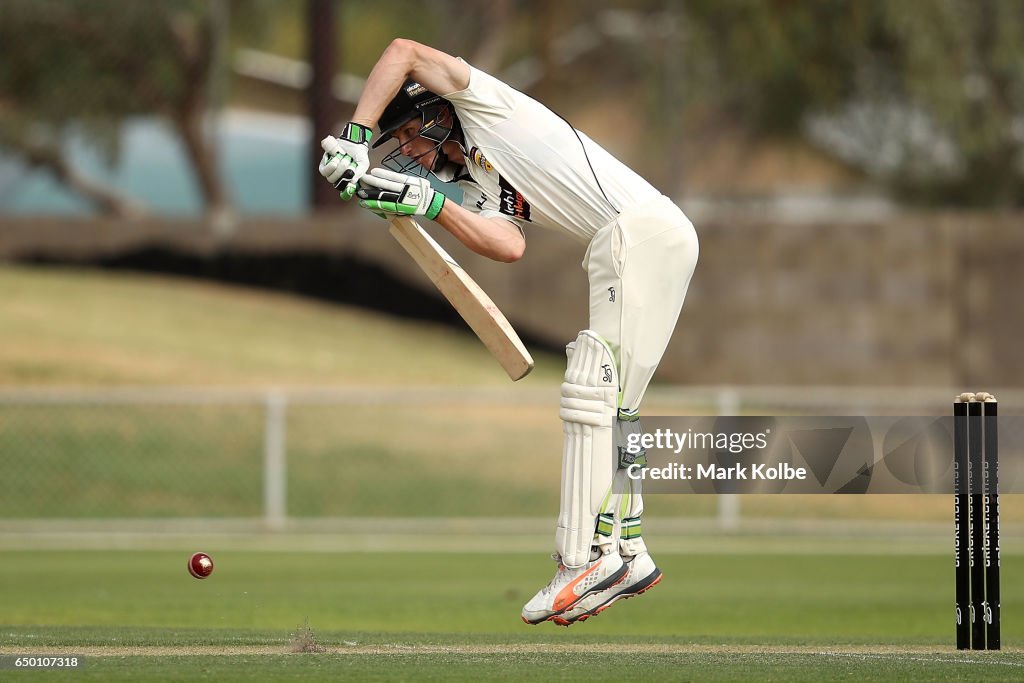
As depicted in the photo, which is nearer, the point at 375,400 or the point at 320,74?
the point at 375,400

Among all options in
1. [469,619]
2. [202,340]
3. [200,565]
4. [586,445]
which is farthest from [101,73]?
[586,445]

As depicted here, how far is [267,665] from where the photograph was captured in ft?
16.7

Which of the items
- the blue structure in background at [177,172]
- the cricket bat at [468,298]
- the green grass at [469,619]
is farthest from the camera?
the blue structure in background at [177,172]

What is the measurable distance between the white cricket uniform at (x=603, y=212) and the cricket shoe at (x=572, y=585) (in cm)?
20

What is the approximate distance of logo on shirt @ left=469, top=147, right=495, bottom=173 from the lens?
592 centimetres

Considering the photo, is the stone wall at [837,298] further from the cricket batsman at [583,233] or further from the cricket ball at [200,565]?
the cricket batsman at [583,233]

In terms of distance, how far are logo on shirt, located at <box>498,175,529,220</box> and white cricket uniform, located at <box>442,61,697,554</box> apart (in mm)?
45

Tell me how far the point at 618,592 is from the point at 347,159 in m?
1.74

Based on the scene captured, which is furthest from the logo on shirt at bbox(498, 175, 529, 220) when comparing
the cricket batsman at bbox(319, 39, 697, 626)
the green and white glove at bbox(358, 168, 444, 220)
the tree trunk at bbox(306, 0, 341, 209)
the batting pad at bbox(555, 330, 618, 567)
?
the tree trunk at bbox(306, 0, 341, 209)

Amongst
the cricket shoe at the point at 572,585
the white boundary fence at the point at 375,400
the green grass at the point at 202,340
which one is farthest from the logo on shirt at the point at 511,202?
the green grass at the point at 202,340

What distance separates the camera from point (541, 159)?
581 centimetres

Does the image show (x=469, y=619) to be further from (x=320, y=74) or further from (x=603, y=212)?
(x=320, y=74)

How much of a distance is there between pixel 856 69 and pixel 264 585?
14857 mm

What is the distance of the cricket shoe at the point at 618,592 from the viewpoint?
5.72m
